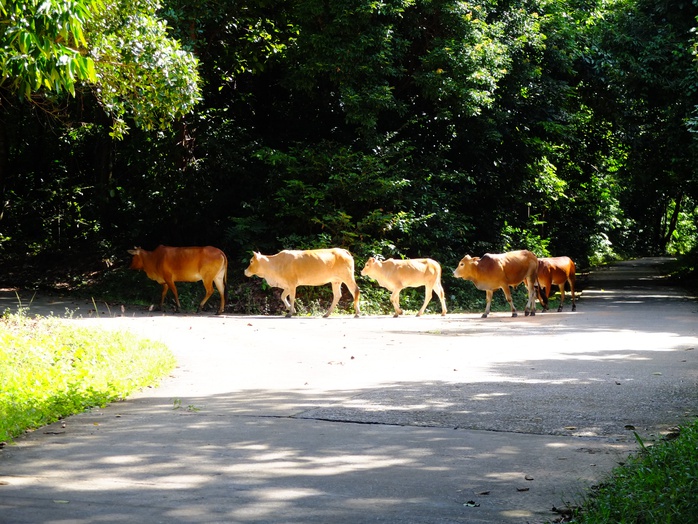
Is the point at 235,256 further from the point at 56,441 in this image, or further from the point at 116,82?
the point at 56,441

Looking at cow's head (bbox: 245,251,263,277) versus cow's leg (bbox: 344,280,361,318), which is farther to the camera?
cow's leg (bbox: 344,280,361,318)

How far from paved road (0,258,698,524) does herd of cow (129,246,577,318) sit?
6096 mm

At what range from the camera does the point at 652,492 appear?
16.3ft

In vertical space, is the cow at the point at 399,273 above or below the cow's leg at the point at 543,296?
above

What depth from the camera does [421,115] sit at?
25469 mm

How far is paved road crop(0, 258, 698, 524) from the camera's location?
5211 millimetres

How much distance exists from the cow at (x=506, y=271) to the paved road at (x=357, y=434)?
6.14 m

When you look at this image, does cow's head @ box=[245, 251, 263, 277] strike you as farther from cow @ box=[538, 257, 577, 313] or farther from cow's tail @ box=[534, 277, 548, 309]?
cow's tail @ box=[534, 277, 548, 309]

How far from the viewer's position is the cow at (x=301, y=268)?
19.9 meters

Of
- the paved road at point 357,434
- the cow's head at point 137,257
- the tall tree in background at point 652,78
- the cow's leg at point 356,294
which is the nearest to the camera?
the paved road at point 357,434

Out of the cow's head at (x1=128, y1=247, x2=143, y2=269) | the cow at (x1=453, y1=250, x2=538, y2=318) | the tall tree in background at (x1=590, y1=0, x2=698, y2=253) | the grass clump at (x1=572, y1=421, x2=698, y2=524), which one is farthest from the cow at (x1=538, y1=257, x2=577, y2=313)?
the grass clump at (x1=572, y1=421, x2=698, y2=524)

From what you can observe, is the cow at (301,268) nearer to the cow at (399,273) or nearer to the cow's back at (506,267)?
the cow at (399,273)

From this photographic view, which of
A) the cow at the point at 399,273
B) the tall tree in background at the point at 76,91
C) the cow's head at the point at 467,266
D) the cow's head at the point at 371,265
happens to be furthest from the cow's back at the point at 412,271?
the tall tree in background at the point at 76,91

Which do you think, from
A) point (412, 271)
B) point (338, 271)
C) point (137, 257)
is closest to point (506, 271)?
point (412, 271)
